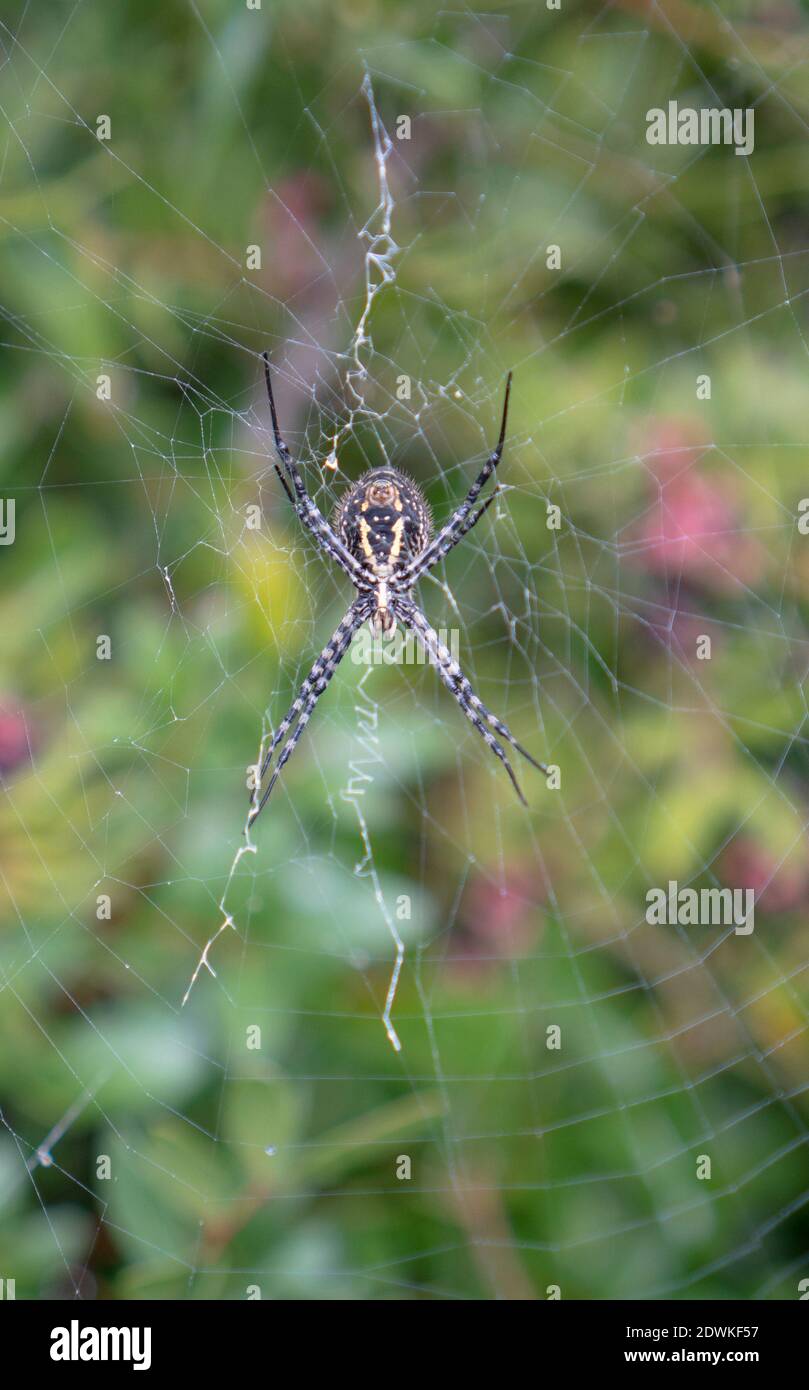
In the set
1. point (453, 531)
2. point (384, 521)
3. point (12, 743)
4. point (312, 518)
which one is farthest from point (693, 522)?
point (12, 743)

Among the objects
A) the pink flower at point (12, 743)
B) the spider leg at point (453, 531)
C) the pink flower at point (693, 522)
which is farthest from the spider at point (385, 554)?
the pink flower at point (12, 743)

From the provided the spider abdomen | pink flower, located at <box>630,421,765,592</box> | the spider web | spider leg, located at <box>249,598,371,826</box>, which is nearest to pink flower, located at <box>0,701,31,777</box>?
the spider web

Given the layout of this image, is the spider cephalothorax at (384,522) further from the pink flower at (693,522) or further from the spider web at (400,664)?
the pink flower at (693,522)

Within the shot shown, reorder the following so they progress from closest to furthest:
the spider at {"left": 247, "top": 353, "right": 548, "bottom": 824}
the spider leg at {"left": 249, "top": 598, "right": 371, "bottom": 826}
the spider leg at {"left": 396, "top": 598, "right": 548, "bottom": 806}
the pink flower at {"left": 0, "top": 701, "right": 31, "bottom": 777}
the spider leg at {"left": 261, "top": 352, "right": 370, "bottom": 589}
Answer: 1. the pink flower at {"left": 0, "top": 701, "right": 31, "bottom": 777}
2. the spider leg at {"left": 249, "top": 598, "right": 371, "bottom": 826}
3. the spider leg at {"left": 261, "top": 352, "right": 370, "bottom": 589}
4. the spider at {"left": 247, "top": 353, "right": 548, "bottom": 824}
5. the spider leg at {"left": 396, "top": 598, "right": 548, "bottom": 806}

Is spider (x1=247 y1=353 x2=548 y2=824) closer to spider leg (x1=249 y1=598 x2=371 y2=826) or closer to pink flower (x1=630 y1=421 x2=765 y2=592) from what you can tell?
spider leg (x1=249 y1=598 x2=371 y2=826)

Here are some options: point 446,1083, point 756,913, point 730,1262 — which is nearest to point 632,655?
point 756,913
